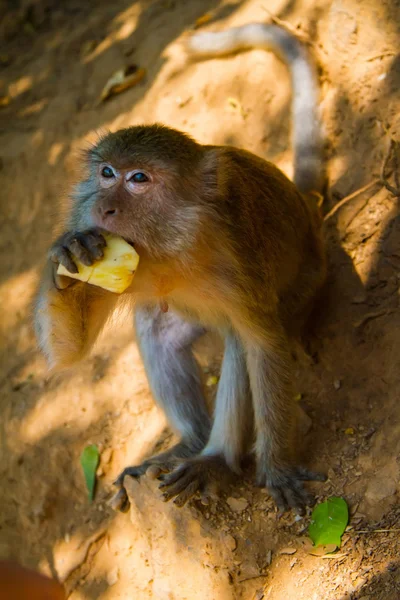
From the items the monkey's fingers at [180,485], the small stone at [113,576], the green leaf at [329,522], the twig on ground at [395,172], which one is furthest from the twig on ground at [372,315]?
the small stone at [113,576]

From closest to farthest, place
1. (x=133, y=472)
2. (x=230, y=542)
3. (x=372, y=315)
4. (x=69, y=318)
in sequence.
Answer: (x=69, y=318) → (x=230, y=542) → (x=133, y=472) → (x=372, y=315)

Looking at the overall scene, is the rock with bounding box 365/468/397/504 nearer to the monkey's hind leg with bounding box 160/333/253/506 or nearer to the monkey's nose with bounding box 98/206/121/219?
the monkey's hind leg with bounding box 160/333/253/506

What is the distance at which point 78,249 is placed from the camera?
2936 mm

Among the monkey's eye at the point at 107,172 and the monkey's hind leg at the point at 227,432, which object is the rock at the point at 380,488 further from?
the monkey's eye at the point at 107,172

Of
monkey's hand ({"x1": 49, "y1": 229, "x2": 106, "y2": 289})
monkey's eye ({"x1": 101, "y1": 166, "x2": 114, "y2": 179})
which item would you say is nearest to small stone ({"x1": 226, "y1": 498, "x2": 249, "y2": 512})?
monkey's hand ({"x1": 49, "y1": 229, "x2": 106, "y2": 289})

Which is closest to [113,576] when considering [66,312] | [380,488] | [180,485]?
[180,485]

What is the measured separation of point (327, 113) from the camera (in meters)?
4.88

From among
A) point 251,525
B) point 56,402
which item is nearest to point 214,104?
point 56,402

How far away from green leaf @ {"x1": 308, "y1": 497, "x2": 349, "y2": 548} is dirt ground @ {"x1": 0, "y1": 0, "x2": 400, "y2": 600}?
2.4 inches

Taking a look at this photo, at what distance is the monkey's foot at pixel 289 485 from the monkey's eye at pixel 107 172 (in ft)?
5.96

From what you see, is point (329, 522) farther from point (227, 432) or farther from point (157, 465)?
point (157, 465)

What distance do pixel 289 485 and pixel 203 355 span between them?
5.08 feet

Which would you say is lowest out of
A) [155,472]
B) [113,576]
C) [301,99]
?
[113,576]

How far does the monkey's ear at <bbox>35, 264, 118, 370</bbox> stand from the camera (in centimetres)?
324
